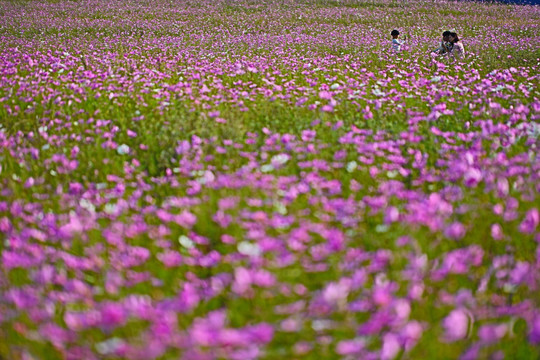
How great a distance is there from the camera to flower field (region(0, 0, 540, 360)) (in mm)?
1477

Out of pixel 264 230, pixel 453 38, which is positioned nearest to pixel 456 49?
pixel 453 38

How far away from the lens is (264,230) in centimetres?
208

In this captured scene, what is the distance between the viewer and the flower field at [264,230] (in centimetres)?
148

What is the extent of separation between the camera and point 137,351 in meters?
1.28

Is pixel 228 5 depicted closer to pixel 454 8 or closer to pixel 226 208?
pixel 454 8

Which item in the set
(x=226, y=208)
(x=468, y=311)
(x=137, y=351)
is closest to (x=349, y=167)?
(x=226, y=208)

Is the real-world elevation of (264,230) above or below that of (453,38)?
below

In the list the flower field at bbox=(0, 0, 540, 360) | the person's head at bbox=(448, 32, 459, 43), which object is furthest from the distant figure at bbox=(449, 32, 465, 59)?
the flower field at bbox=(0, 0, 540, 360)

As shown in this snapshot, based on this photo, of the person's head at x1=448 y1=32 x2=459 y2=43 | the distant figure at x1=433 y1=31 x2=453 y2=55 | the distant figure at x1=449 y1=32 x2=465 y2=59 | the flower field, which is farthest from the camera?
the distant figure at x1=433 y1=31 x2=453 y2=55

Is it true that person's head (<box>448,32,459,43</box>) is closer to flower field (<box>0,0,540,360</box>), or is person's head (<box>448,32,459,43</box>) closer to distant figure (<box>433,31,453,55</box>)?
distant figure (<box>433,31,453,55</box>)

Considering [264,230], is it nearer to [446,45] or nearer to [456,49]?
[456,49]

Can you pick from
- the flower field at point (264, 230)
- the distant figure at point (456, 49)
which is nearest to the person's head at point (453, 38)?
the distant figure at point (456, 49)

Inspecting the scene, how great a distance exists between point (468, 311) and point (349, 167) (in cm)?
156

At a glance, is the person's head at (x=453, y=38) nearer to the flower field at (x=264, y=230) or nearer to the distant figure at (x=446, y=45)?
the distant figure at (x=446, y=45)
